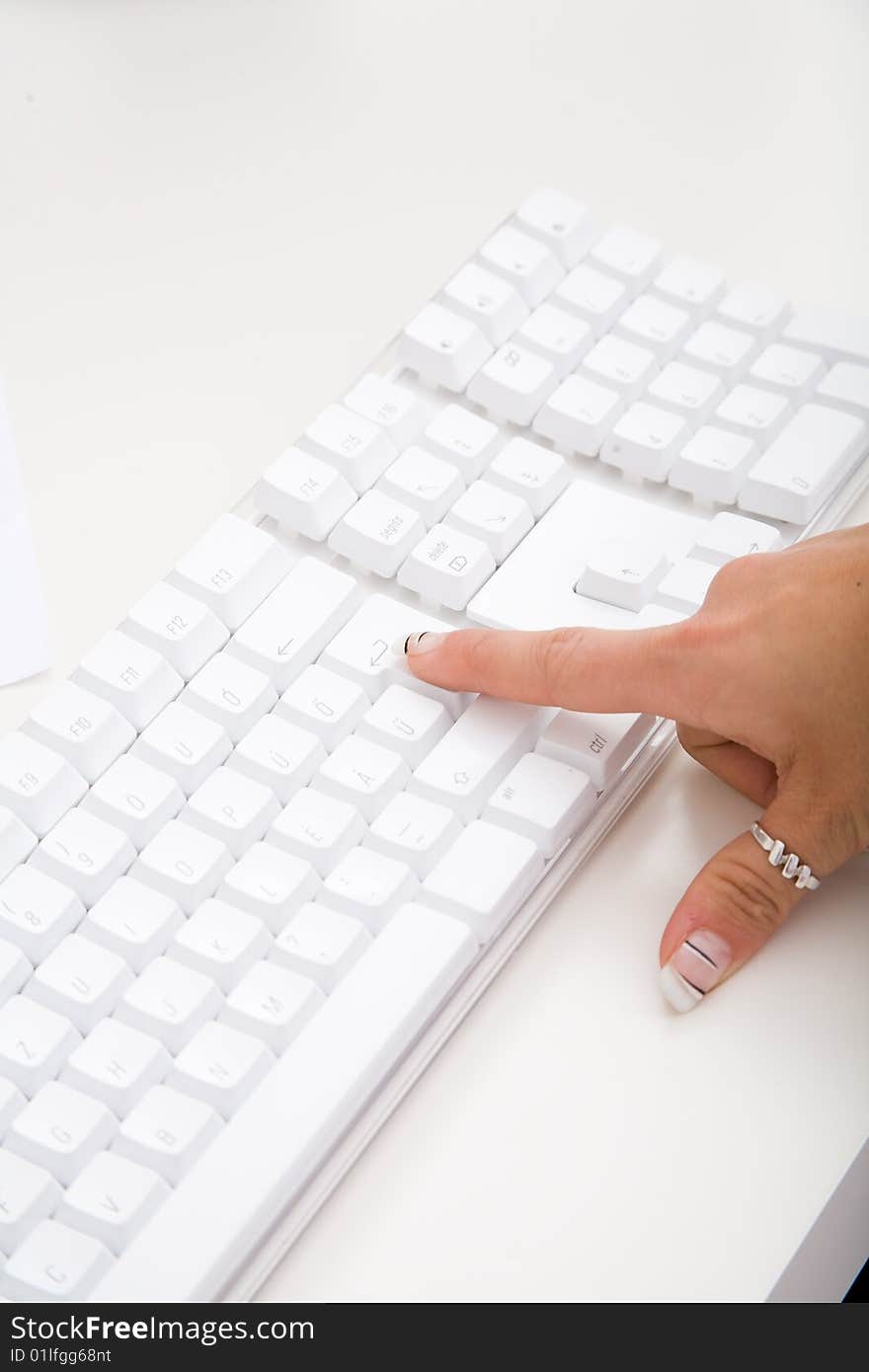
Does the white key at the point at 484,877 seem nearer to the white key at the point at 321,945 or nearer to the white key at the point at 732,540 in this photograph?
the white key at the point at 321,945

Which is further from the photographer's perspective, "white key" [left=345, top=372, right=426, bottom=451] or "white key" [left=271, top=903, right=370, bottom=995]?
"white key" [left=345, top=372, right=426, bottom=451]

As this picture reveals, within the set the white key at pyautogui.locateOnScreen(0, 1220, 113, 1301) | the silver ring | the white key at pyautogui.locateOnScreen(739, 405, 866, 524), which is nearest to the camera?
the white key at pyautogui.locateOnScreen(0, 1220, 113, 1301)

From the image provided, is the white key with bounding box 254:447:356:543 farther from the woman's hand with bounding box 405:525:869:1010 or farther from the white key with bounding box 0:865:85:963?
the white key with bounding box 0:865:85:963

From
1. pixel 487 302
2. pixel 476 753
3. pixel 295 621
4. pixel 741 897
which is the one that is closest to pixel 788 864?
pixel 741 897

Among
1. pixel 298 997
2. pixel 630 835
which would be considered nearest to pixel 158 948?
pixel 298 997

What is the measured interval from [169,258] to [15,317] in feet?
0.30

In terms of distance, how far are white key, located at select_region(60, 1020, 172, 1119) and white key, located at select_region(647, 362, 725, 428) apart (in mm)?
Result: 396

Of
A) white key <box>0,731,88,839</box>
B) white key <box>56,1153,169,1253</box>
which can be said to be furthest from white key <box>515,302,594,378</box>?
white key <box>56,1153,169,1253</box>

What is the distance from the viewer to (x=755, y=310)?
2.73ft

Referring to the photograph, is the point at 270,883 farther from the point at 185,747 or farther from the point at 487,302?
the point at 487,302

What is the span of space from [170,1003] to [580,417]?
1.14ft

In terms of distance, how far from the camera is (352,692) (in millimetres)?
697

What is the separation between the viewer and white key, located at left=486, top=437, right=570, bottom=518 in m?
0.77

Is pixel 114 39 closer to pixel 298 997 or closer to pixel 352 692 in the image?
pixel 352 692
